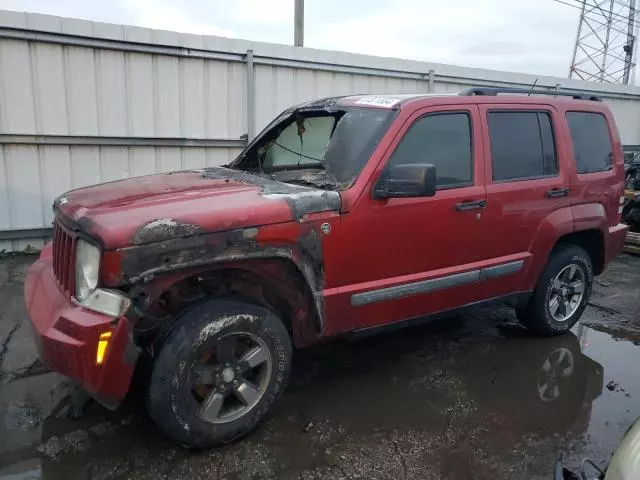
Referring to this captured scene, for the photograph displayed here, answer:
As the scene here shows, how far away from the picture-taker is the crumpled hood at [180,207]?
2502 mm

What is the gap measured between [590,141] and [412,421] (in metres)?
2.96

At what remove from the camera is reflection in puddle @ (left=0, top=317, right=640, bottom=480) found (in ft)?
9.12

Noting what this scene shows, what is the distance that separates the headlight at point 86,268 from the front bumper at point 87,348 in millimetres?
84

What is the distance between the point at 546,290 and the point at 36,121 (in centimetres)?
586

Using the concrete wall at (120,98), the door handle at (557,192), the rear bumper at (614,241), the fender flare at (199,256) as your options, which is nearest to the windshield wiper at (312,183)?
the fender flare at (199,256)

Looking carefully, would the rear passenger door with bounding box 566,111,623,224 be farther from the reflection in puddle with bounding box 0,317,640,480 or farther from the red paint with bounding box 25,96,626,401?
the reflection in puddle with bounding box 0,317,640,480

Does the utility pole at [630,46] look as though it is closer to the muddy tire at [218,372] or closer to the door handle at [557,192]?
the door handle at [557,192]

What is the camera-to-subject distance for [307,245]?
2.94 meters

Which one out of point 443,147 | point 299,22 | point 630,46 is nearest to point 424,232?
point 443,147

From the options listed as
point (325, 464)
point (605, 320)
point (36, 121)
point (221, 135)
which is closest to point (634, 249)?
point (605, 320)

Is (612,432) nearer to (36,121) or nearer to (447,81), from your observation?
(36,121)

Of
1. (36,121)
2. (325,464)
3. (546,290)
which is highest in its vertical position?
(36,121)

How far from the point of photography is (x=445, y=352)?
4.24 metres

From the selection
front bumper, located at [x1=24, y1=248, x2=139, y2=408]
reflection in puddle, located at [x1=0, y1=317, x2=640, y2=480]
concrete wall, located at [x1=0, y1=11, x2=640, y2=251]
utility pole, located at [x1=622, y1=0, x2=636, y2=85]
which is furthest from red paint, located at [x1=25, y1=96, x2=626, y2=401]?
utility pole, located at [x1=622, y1=0, x2=636, y2=85]
